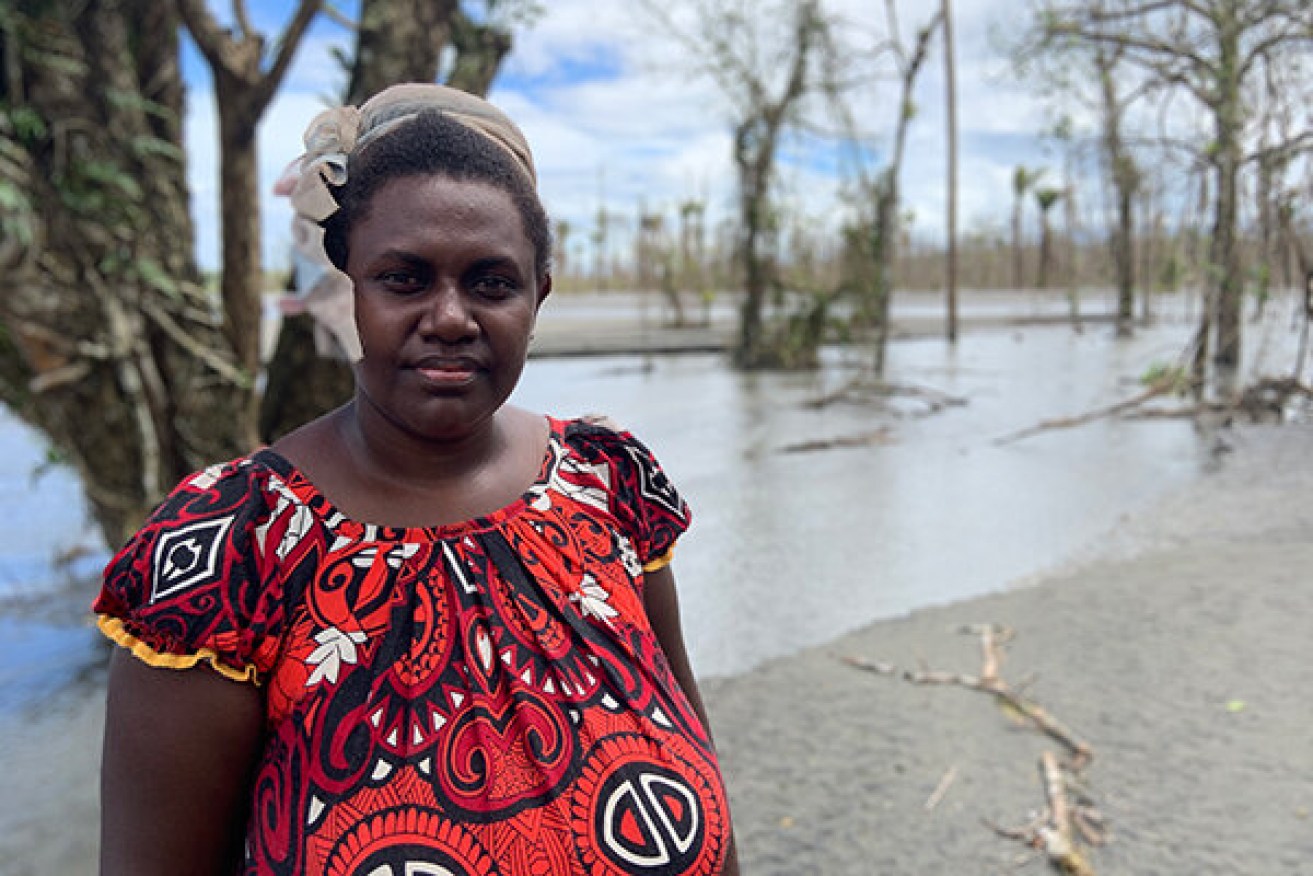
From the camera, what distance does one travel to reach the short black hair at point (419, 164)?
118 cm

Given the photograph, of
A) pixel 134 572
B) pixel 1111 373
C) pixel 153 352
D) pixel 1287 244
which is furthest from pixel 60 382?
pixel 1111 373

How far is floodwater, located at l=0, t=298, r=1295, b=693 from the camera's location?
485 centimetres

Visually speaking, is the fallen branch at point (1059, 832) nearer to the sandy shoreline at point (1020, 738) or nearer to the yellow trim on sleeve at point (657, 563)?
the sandy shoreline at point (1020, 738)

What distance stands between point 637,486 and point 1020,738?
2.27 meters

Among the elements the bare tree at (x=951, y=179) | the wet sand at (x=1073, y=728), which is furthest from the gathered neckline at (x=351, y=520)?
the bare tree at (x=951, y=179)

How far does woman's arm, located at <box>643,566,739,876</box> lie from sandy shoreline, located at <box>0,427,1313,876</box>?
4.51 ft

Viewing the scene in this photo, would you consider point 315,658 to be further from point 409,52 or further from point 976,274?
point 976,274

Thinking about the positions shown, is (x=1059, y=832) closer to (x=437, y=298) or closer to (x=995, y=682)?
(x=995, y=682)

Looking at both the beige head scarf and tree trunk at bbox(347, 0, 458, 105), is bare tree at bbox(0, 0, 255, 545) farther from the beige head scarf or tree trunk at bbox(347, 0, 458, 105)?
the beige head scarf

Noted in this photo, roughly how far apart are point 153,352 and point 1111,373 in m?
11.9

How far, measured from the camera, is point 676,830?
120 cm

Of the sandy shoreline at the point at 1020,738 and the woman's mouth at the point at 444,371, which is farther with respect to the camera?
the sandy shoreline at the point at 1020,738

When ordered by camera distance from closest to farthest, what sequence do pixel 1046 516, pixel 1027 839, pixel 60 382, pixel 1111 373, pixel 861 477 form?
pixel 1027 839 < pixel 60 382 < pixel 1046 516 < pixel 861 477 < pixel 1111 373

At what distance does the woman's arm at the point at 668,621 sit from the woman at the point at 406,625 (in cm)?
14
